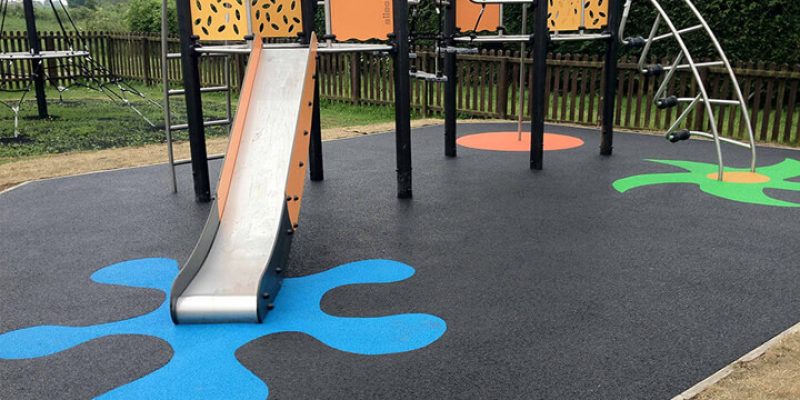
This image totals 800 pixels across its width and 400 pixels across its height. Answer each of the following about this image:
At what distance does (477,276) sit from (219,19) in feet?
10.9

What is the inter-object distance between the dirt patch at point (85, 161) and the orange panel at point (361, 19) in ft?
10.7

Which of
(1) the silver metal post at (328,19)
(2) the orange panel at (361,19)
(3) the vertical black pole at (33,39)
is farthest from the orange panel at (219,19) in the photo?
(3) the vertical black pole at (33,39)

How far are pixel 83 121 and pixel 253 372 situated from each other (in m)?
9.78

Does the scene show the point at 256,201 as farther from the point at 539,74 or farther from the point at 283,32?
the point at 539,74

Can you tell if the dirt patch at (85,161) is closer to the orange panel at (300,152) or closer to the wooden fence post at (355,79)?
the orange panel at (300,152)

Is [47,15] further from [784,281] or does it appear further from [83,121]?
[784,281]

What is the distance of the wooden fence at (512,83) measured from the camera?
923cm

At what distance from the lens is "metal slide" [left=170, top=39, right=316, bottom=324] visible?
3.76m

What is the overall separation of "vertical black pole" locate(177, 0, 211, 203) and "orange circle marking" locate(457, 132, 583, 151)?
12.6ft

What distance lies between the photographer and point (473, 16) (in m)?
8.23

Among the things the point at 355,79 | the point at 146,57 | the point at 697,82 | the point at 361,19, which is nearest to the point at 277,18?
the point at 361,19

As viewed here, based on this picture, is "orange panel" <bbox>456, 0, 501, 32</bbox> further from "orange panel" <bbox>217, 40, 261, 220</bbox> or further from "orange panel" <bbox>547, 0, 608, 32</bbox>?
"orange panel" <bbox>217, 40, 261, 220</bbox>

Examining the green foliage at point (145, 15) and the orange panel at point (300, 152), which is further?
the green foliage at point (145, 15)

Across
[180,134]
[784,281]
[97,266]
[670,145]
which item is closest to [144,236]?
[97,266]
